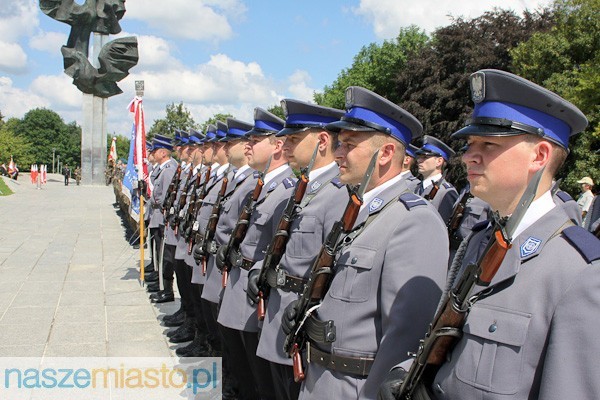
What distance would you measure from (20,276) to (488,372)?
9680mm

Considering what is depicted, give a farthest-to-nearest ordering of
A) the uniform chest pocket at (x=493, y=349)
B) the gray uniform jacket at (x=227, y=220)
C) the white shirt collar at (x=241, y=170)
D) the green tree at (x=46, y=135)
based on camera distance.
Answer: the green tree at (x=46, y=135) → the white shirt collar at (x=241, y=170) → the gray uniform jacket at (x=227, y=220) → the uniform chest pocket at (x=493, y=349)

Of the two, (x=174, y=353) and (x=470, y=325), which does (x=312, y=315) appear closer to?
(x=470, y=325)

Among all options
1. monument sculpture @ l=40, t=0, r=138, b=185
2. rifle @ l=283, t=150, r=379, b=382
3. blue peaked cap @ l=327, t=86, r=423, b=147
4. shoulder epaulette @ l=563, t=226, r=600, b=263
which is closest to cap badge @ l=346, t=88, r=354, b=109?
blue peaked cap @ l=327, t=86, r=423, b=147

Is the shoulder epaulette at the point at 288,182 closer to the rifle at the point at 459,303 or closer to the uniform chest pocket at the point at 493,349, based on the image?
the rifle at the point at 459,303

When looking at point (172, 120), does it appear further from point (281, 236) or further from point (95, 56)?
point (281, 236)

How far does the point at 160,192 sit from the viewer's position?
29.8ft

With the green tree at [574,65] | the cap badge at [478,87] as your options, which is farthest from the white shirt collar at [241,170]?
the green tree at [574,65]

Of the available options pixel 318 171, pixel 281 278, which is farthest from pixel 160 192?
pixel 281 278

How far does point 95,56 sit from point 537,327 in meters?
43.0

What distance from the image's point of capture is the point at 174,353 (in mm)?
5898

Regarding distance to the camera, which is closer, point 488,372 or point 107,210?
point 488,372

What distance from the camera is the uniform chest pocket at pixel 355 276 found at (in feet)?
7.75

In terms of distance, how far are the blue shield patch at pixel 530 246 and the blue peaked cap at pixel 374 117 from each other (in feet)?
3.68

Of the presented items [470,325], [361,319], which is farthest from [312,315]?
[470,325]
